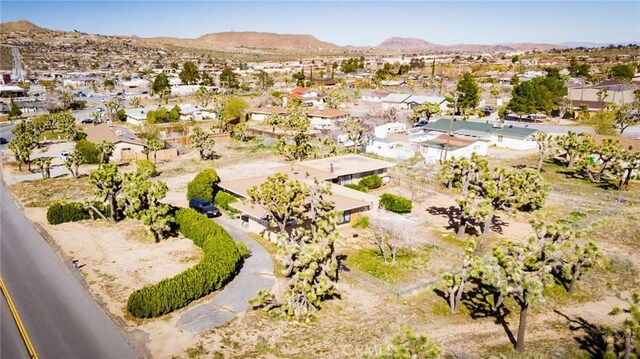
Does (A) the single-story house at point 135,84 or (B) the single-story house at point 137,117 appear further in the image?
(A) the single-story house at point 135,84

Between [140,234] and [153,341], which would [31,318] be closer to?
[153,341]

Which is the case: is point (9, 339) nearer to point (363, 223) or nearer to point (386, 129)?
point (363, 223)

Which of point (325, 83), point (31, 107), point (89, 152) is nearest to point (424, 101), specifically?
point (325, 83)

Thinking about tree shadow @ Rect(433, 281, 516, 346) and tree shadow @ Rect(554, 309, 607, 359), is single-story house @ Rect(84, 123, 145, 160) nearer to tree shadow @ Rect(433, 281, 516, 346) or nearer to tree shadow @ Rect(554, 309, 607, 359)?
tree shadow @ Rect(433, 281, 516, 346)

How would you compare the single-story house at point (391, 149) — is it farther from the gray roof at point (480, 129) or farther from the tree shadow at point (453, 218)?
the tree shadow at point (453, 218)

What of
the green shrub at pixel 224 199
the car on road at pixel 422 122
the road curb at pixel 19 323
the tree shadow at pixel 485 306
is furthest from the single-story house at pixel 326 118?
the road curb at pixel 19 323

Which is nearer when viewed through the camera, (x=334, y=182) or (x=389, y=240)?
(x=389, y=240)
